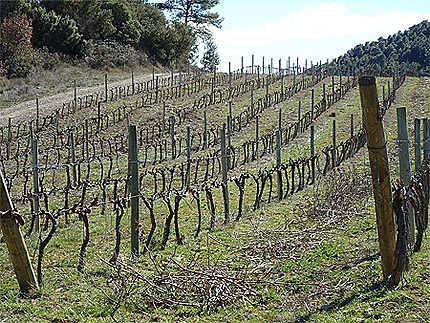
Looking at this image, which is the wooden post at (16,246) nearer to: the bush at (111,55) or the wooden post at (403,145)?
the wooden post at (403,145)

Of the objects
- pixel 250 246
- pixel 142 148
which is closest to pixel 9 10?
pixel 142 148

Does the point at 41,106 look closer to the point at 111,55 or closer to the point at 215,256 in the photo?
the point at 111,55

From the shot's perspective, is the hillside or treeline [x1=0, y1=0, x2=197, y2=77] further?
treeline [x1=0, y1=0, x2=197, y2=77]

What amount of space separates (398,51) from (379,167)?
67985 millimetres

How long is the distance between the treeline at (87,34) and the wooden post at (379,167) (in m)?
34.2

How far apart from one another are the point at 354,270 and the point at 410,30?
8002 centimetres

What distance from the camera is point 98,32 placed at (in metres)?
43.2

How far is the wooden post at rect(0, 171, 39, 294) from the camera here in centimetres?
477

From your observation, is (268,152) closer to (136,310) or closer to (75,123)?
(75,123)

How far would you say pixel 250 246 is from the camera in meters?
6.54

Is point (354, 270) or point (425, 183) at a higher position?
point (425, 183)

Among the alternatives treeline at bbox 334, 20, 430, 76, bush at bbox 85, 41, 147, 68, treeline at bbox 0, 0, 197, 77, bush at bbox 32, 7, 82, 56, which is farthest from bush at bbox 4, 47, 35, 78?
treeline at bbox 334, 20, 430, 76

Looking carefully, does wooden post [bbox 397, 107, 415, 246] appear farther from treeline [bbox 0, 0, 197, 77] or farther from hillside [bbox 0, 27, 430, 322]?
treeline [bbox 0, 0, 197, 77]

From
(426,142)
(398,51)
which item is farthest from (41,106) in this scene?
(398,51)
